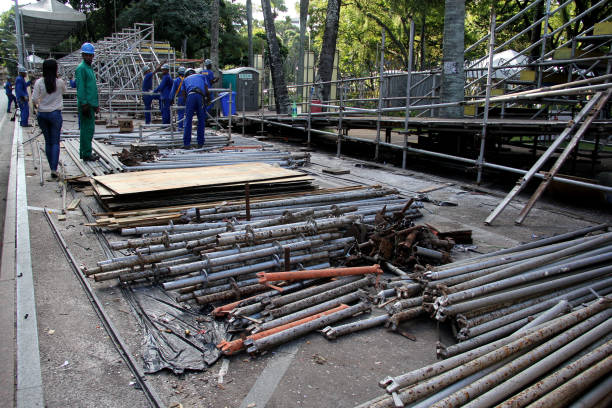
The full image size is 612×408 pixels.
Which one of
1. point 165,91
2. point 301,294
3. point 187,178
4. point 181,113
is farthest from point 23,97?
point 301,294

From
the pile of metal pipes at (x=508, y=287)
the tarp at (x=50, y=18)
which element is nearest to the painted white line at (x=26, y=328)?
the pile of metal pipes at (x=508, y=287)

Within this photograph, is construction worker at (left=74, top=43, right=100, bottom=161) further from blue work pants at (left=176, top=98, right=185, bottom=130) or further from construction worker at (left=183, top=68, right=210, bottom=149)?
blue work pants at (left=176, top=98, right=185, bottom=130)

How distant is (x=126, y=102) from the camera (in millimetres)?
22641

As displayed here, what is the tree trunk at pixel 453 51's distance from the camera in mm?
11266

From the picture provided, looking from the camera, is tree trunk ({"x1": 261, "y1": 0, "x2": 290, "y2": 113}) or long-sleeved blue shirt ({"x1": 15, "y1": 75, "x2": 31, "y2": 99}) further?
long-sleeved blue shirt ({"x1": 15, "y1": 75, "x2": 31, "y2": 99})

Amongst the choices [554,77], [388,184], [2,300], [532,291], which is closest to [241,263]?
[2,300]

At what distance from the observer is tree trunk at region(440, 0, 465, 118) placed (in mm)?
11266

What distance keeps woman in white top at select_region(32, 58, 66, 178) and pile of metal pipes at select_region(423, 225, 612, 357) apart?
7.43 meters

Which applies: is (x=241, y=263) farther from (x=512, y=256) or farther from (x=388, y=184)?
(x=388, y=184)

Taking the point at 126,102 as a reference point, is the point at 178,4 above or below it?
above

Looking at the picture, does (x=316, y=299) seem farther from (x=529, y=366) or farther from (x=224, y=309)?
(x=529, y=366)

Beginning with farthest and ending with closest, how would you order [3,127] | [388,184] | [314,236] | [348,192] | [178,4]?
[178,4], [3,127], [388,184], [348,192], [314,236]

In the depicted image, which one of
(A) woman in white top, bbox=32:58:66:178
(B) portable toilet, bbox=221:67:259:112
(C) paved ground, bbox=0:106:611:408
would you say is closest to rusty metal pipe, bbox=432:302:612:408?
(C) paved ground, bbox=0:106:611:408

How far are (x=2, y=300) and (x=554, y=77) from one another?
14490mm
